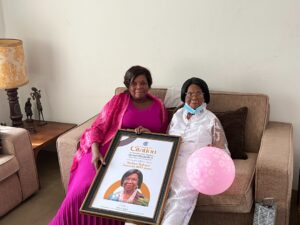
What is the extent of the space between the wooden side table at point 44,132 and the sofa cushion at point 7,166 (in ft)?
0.80

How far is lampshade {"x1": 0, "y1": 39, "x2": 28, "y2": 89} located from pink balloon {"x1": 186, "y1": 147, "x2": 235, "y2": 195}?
1.83 m

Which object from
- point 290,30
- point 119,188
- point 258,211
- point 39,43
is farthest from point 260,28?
point 39,43

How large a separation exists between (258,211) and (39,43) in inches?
93.7

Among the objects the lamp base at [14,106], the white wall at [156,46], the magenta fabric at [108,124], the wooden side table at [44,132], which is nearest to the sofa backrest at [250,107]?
the white wall at [156,46]

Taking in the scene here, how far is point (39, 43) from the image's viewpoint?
328 cm

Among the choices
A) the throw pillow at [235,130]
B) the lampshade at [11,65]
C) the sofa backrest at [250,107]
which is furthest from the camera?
the lampshade at [11,65]

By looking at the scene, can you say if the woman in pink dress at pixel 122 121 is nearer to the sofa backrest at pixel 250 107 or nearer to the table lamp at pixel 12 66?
the sofa backrest at pixel 250 107

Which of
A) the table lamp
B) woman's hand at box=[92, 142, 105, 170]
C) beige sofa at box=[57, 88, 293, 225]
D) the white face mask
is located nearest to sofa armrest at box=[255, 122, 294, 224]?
beige sofa at box=[57, 88, 293, 225]

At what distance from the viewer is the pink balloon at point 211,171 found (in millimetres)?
1691

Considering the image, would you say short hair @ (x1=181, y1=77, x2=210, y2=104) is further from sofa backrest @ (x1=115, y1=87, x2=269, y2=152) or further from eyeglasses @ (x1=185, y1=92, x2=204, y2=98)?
sofa backrest @ (x1=115, y1=87, x2=269, y2=152)

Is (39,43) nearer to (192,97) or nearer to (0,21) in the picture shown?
(0,21)

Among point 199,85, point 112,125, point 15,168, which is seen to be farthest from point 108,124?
point 15,168

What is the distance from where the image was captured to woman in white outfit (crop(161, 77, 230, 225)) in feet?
6.63

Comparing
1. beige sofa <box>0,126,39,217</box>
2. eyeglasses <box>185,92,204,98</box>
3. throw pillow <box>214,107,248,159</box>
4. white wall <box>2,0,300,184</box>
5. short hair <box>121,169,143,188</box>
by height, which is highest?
white wall <box>2,0,300,184</box>
